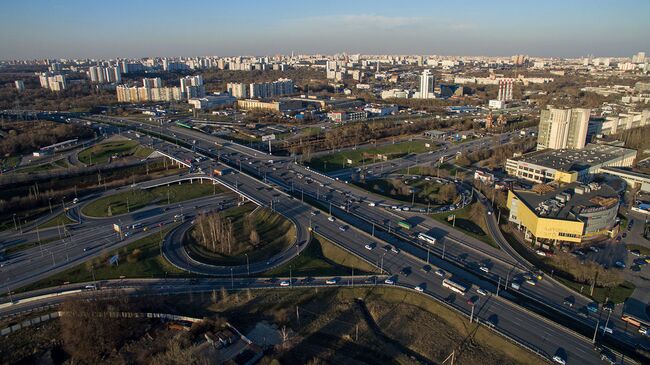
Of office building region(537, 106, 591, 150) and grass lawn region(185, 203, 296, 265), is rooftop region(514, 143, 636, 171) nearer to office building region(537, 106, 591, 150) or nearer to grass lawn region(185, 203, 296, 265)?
office building region(537, 106, 591, 150)

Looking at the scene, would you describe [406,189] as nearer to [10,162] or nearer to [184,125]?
[184,125]

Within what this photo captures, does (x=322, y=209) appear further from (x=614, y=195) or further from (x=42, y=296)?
(x=614, y=195)

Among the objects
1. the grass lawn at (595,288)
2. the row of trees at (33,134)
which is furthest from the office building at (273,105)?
the grass lawn at (595,288)

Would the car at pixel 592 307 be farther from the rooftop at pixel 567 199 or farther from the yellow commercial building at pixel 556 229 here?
the rooftop at pixel 567 199

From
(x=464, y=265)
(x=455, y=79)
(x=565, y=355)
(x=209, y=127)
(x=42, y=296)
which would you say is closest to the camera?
(x=565, y=355)

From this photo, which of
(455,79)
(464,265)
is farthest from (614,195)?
(455,79)

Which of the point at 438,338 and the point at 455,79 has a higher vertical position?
the point at 455,79

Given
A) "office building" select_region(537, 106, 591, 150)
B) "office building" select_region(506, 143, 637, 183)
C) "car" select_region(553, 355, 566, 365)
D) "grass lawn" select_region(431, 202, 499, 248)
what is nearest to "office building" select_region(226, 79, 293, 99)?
"office building" select_region(537, 106, 591, 150)
